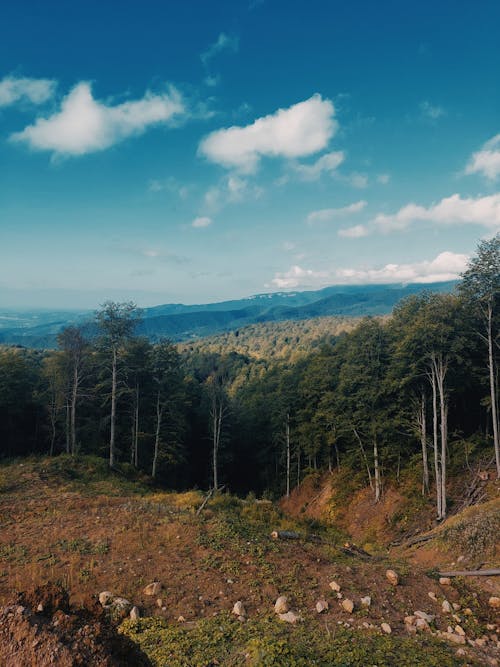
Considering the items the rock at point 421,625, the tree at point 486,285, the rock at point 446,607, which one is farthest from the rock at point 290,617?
the tree at point 486,285

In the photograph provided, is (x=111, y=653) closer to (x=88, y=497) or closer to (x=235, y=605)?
(x=235, y=605)

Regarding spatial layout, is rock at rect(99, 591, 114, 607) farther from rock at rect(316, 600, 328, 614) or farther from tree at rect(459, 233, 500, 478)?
tree at rect(459, 233, 500, 478)

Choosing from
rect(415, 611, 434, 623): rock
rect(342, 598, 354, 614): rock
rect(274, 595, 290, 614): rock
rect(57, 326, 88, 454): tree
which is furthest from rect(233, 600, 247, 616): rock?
rect(57, 326, 88, 454): tree

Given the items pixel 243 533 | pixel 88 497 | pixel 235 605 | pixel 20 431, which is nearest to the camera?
pixel 235 605

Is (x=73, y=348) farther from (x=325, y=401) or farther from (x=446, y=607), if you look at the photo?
(x=446, y=607)

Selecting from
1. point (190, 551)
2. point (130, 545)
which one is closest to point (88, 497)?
point (130, 545)

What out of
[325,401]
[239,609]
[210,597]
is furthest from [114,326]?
[239,609]
